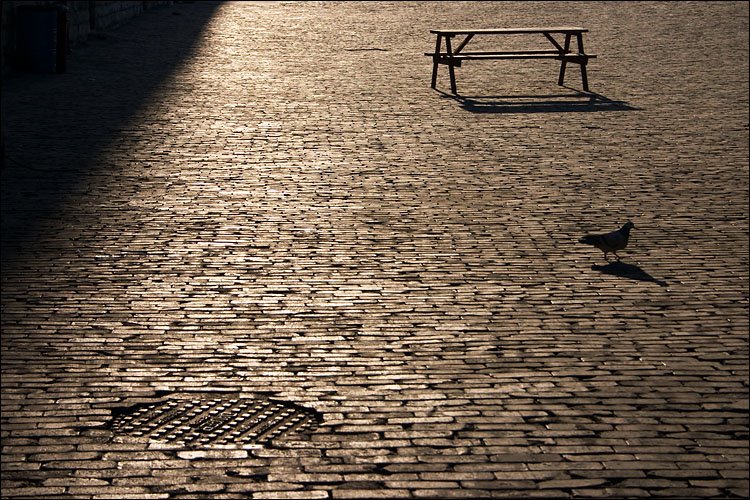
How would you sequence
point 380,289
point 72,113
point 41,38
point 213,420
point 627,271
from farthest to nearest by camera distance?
point 41,38 < point 72,113 < point 627,271 < point 380,289 < point 213,420

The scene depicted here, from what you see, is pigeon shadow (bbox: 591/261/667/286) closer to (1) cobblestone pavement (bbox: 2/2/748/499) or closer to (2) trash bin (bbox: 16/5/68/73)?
(1) cobblestone pavement (bbox: 2/2/748/499)

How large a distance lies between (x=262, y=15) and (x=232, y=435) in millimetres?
25534

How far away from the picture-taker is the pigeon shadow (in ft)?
29.3

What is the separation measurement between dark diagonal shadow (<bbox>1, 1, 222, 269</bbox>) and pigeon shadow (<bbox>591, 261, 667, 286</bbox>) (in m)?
4.46

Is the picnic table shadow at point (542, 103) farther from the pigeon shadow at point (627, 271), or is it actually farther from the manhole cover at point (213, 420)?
the manhole cover at point (213, 420)

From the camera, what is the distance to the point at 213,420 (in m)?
6.26

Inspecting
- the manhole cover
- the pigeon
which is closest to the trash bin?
the pigeon

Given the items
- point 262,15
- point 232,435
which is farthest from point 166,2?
point 232,435

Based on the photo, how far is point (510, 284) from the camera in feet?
28.6

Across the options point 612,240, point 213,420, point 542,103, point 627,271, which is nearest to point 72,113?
point 542,103

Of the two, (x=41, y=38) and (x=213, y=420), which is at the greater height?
(x=41, y=38)

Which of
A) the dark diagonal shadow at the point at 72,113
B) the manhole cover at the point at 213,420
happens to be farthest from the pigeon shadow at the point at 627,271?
the dark diagonal shadow at the point at 72,113

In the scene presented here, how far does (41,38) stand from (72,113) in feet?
13.8

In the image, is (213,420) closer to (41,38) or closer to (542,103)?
(542,103)
